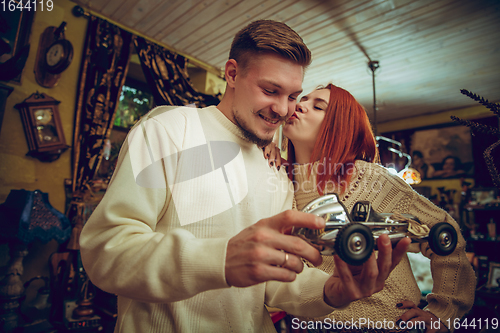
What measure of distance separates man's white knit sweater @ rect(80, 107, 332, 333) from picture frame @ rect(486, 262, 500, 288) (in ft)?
15.5

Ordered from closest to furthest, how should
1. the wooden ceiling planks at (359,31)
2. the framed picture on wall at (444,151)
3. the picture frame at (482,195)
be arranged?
the wooden ceiling planks at (359,31), the picture frame at (482,195), the framed picture on wall at (444,151)

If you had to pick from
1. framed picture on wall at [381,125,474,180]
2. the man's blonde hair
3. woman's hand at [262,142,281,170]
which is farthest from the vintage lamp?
framed picture on wall at [381,125,474,180]

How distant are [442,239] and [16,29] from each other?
400 centimetres

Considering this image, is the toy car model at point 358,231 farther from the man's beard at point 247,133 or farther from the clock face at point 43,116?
the clock face at point 43,116

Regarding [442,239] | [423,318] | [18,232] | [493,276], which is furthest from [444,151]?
[18,232]

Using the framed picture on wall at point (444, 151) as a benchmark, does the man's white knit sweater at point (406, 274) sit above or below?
below

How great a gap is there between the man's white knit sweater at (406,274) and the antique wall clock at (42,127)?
2953mm

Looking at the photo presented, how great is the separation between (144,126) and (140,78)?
13.2 feet

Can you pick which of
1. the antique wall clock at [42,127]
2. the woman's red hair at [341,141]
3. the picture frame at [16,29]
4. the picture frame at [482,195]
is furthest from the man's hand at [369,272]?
the picture frame at [482,195]

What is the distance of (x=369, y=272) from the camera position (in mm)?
821

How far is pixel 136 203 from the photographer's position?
32.9 inches

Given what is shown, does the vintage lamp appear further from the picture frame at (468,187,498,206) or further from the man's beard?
the picture frame at (468,187,498,206)

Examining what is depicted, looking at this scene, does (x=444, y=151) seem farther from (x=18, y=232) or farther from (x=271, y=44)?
(x=18, y=232)

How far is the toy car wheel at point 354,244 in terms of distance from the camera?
0.74 meters
